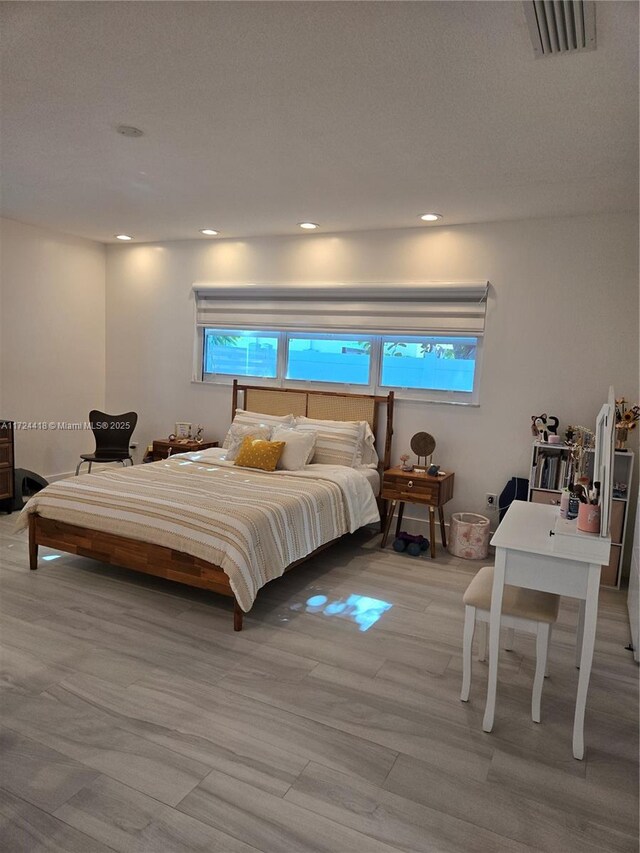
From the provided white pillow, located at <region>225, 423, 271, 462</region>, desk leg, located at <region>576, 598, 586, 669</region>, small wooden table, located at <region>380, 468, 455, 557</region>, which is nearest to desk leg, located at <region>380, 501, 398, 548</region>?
small wooden table, located at <region>380, 468, 455, 557</region>

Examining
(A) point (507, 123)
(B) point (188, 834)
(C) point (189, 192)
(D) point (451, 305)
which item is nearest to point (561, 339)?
(D) point (451, 305)

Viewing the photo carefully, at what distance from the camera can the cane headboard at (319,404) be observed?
4809 millimetres

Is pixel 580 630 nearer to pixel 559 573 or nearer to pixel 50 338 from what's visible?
pixel 559 573

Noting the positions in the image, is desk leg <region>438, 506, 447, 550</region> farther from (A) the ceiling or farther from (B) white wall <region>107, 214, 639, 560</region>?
(A) the ceiling

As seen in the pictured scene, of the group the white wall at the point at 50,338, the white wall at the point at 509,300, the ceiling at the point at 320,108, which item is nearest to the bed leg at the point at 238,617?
the white wall at the point at 509,300

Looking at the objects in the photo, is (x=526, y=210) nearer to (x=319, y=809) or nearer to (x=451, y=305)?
(x=451, y=305)

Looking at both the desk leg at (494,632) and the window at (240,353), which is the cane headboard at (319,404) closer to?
the window at (240,353)

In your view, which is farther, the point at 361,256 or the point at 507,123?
the point at 361,256

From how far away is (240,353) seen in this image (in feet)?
18.4

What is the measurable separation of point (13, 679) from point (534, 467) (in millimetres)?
3399

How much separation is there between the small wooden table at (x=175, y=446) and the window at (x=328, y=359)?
3.45 feet

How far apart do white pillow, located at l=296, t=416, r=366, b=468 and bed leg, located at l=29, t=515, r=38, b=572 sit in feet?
7.00

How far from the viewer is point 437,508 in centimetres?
460

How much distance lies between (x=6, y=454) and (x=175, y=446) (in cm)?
143
